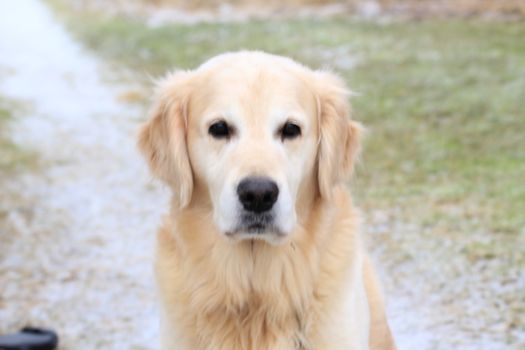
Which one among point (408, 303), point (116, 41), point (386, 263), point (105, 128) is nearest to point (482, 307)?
point (408, 303)

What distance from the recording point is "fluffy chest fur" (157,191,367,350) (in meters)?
3.57

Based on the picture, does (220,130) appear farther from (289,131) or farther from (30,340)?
(30,340)

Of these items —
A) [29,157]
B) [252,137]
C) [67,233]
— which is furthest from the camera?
[29,157]

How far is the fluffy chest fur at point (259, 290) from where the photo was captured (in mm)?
3568

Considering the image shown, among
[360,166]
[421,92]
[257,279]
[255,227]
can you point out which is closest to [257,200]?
[255,227]

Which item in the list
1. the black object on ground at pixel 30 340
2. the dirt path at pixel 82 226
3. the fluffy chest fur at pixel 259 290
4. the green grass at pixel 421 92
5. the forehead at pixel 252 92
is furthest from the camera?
the green grass at pixel 421 92

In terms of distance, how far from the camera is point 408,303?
5715 mm

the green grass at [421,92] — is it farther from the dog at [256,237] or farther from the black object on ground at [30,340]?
the dog at [256,237]

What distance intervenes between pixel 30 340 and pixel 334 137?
2414mm

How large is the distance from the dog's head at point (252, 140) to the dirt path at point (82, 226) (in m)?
2.07

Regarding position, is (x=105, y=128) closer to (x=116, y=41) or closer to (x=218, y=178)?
(x=116, y=41)

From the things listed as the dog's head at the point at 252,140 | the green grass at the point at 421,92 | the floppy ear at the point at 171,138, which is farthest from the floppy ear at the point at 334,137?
the green grass at the point at 421,92

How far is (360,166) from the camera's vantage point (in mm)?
8211

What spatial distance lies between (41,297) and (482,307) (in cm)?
298
